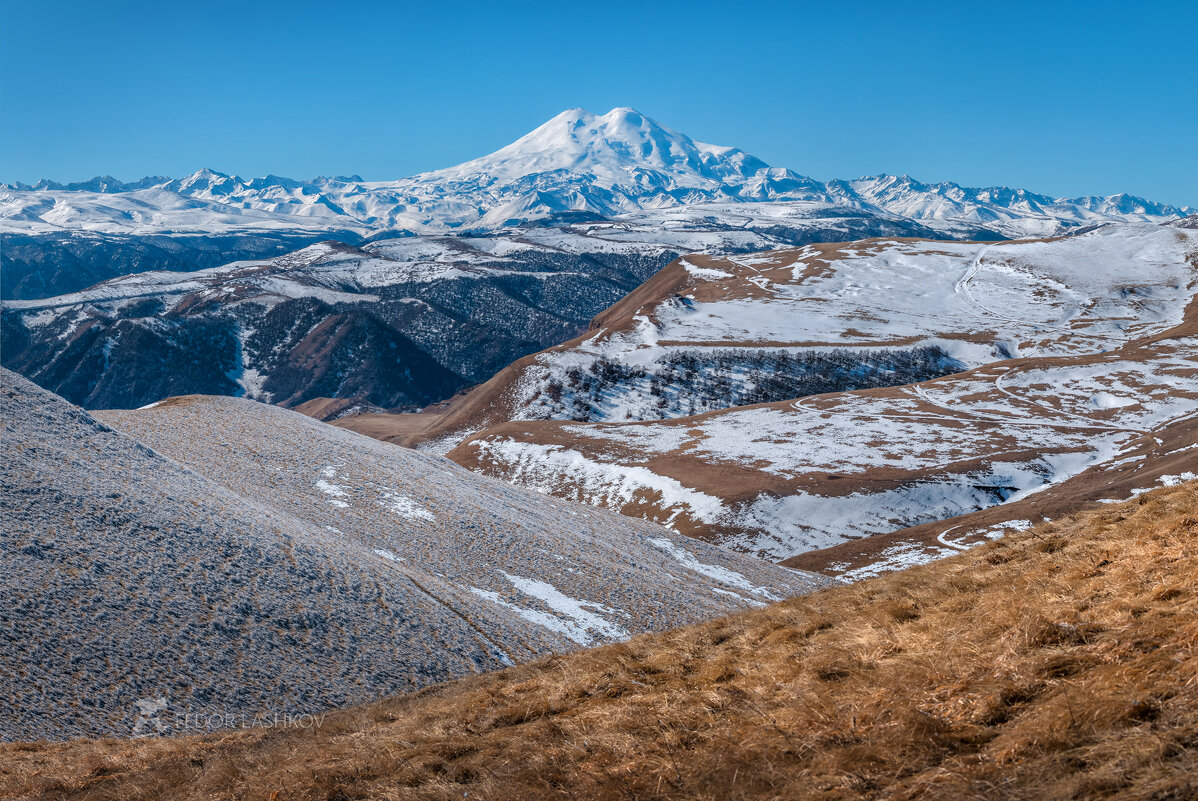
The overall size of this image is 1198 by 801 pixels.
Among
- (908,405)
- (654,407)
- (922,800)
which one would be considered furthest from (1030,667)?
(654,407)

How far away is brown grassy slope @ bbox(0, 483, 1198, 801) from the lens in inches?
290

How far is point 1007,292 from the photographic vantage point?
18988 centimetres

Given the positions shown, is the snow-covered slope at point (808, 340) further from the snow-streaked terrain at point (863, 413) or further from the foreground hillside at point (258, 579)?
the foreground hillside at point (258, 579)

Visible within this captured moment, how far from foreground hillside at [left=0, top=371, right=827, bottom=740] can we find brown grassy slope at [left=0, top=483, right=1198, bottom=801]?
17.4 feet

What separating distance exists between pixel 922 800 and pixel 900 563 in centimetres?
5951

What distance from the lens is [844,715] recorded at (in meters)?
8.95

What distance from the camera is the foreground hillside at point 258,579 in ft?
68.0

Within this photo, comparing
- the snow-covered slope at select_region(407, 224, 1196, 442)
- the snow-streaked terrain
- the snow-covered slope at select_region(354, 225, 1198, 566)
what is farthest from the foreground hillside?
the snow-covered slope at select_region(407, 224, 1196, 442)

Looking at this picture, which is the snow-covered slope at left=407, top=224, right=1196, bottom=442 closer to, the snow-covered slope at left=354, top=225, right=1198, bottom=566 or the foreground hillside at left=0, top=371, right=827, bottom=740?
the snow-covered slope at left=354, top=225, right=1198, bottom=566

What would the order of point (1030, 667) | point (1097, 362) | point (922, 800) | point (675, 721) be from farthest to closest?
1. point (1097, 362)
2. point (675, 721)
3. point (1030, 667)
4. point (922, 800)

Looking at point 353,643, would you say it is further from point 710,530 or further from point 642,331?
point 642,331


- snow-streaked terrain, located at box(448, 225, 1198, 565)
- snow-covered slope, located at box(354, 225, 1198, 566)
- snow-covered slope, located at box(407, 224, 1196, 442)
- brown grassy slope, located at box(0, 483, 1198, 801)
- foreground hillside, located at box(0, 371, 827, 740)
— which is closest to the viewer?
brown grassy slope, located at box(0, 483, 1198, 801)

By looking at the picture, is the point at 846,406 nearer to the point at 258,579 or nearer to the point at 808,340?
the point at 808,340

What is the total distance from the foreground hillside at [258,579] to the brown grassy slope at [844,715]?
530 cm
